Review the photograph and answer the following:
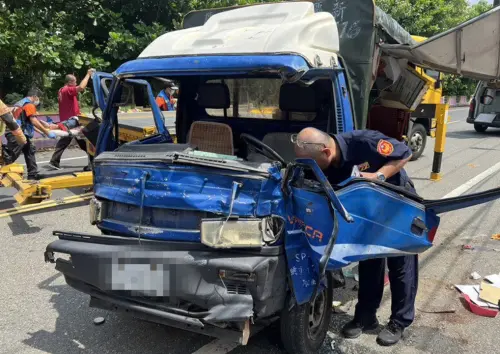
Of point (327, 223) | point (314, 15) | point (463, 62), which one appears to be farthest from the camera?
point (463, 62)

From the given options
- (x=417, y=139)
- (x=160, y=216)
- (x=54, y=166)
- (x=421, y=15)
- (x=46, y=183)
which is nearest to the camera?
(x=160, y=216)

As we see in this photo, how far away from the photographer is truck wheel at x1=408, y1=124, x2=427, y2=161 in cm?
1102

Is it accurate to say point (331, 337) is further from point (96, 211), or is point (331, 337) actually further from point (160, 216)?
point (96, 211)

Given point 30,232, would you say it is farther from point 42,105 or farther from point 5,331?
point 42,105

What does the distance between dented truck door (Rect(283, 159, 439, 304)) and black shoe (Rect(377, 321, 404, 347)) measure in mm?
833

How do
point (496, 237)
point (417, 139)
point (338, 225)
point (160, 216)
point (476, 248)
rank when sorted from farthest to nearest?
point (417, 139)
point (496, 237)
point (476, 248)
point (160, 216)
point (338, 225)

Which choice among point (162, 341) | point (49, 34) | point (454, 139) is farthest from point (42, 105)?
point (162, 341)

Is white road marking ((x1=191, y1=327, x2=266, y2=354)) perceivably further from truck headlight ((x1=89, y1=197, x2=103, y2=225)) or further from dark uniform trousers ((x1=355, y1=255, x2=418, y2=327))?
truck headlight ((x1=89, y1=197, x2=103, y2=225))

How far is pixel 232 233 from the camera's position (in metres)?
2.59

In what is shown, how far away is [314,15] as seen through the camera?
367cm

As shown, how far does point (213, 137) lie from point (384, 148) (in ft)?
5.37

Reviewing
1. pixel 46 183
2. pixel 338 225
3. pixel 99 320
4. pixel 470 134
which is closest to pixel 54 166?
pixel 46 183

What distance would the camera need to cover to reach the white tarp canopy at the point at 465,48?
12.9 ft

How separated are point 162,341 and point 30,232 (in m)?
3.09
